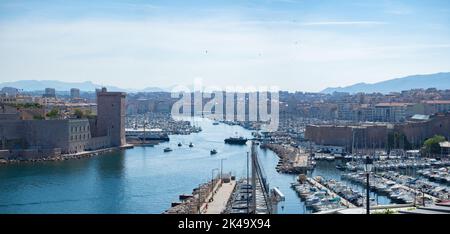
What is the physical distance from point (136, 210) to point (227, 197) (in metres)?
0.91

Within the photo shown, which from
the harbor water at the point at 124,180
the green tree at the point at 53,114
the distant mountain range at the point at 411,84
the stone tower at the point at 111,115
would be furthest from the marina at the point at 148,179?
the distant mountain range at the point at 411,84

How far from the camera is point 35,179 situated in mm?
7164

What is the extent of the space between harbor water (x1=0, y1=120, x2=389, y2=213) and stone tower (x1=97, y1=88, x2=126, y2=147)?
0.84 m

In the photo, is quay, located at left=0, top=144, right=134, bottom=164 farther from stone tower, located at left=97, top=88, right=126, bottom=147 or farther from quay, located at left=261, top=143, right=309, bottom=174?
quay, located at left=261, top=143, right=309, bottom=174

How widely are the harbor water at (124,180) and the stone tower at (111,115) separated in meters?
0.84

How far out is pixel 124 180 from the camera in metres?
7.08

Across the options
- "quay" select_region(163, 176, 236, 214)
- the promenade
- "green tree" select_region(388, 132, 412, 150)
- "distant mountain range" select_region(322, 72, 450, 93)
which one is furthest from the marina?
"distant mountain range" select_region(322, 72, 450, 93)

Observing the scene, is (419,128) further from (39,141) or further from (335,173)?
(39,141)

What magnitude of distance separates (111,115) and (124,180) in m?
4.82

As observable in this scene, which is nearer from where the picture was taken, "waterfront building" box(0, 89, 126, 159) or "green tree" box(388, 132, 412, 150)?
"waterfront building" box(0, 89, 126, 159)

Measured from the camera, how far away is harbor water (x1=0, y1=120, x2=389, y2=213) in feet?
17.5

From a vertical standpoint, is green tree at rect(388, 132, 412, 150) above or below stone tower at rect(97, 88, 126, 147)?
below

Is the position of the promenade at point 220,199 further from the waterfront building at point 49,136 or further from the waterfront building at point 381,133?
the waterfront building at point 381,133

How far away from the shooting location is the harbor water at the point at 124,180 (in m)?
5.34
